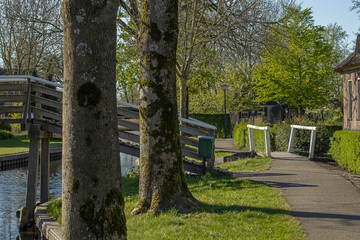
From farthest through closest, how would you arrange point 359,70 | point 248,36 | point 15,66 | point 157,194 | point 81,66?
point 15,66 < point 359,70 < point 248,36 < point 157,194 < point 81,66

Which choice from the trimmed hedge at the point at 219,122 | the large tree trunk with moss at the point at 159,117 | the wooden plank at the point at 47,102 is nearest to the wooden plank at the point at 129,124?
the wooden plank at the point at 47,102

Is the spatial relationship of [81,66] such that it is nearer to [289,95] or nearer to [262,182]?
[262,182]

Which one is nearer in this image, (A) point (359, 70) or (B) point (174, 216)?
(B) point (174, 216)

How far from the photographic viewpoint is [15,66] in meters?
37.3

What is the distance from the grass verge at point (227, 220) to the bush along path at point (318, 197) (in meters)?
0.27

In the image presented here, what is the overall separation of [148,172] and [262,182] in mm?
3921

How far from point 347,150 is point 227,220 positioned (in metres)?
8.13

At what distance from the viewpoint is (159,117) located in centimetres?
788

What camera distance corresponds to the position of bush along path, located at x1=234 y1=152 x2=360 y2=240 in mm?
6582

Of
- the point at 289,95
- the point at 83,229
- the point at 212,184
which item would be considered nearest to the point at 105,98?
the point at 83,229

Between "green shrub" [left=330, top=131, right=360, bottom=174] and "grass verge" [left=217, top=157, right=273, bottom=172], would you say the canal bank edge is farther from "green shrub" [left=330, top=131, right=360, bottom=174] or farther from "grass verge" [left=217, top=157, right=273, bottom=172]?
"green shrub" [left=330, top=131, right=360, bottom=174]

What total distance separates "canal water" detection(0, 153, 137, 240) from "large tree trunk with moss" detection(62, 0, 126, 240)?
6.88 metres

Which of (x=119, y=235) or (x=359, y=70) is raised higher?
(x=359, y=70)

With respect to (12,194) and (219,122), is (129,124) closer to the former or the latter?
(12,194)
